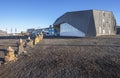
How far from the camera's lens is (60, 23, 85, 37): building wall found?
198 ft

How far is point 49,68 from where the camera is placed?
13.6m

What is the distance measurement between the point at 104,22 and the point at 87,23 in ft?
24.5

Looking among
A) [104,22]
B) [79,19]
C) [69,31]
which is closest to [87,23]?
[79,19]

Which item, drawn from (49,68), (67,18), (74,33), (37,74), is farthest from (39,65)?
(67,18)

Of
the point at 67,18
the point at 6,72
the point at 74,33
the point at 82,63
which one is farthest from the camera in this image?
the point at 67,18

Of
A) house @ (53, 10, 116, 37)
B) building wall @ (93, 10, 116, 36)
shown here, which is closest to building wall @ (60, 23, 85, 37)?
house @ (53, 10, 116, 37)

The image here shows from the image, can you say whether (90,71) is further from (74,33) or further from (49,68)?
(74,33)

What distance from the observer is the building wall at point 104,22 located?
59662mm

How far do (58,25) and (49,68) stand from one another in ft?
192

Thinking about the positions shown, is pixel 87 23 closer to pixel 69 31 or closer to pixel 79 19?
pixel 79 19

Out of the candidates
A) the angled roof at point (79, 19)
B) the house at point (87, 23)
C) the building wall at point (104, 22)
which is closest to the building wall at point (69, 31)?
the house at point (87, 23)

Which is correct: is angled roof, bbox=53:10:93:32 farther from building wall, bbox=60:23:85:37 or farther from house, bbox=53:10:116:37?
building wall, bbox=60:23:85:37

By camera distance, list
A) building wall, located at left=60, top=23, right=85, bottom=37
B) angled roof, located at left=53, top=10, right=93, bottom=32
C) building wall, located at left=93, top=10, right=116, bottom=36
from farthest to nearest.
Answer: building wall, located at left=60, top=23, right=85, bottom=37 < building wall, located at left=93, top=10, right=116, bottom=36 < angled roof, located at left=53, top=10, right=93, bottom=32

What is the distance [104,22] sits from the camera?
6228 cm
